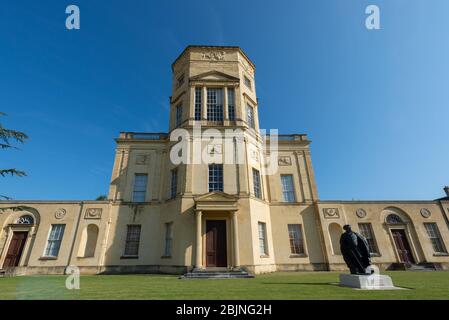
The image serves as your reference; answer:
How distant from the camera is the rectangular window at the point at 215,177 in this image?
15.3 meters

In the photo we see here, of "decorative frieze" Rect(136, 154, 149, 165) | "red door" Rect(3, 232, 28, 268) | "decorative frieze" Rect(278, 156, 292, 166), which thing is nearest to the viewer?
"red door" Rect(3, 232, 28, 268)

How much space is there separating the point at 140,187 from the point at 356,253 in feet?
52.3

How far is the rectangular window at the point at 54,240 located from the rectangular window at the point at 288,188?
58.6 feet

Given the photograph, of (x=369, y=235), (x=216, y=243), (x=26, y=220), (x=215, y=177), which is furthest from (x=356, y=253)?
(x=26, y=220)

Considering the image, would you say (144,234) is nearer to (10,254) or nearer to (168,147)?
(168,147)

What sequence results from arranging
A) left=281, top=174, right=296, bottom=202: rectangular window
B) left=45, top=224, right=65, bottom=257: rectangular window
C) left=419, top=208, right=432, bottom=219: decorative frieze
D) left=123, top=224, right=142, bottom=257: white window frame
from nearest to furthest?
left=45, top=224, right=65, bottom=257: rectangular window, left=123, top=224, right=142, bottom=257: white window frame, left=419, top=208, right=432, bottom=219: decorative frieze, left=281, top=174, right=296, bottom=202: rectangular window

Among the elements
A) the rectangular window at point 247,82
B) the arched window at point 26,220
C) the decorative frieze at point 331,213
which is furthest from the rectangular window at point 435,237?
the arched window at point 26,220

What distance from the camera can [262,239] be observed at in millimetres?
15422

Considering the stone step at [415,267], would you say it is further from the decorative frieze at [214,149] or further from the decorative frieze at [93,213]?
the decorative frieze at [93,213]

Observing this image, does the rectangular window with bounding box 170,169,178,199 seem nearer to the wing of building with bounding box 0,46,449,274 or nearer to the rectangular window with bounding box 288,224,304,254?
the wing of building with bounding box 0,46,449,274

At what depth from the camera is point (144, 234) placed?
16.3 m

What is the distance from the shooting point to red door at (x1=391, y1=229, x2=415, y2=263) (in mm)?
16747

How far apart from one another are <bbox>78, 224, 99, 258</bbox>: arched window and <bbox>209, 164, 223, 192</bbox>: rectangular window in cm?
990

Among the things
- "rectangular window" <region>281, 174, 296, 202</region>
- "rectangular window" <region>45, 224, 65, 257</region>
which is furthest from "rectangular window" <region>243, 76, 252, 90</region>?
"rectangular window" <region>45, 224, 65, 257</region>
